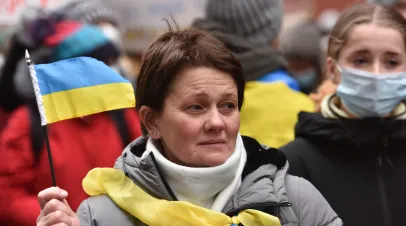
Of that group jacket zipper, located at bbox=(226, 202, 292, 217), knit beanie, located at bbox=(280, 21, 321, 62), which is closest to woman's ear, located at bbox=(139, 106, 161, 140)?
jacket zipper, located at bbox=(226, 202, 292, 217)

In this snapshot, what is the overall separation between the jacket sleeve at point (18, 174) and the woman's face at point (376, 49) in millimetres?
1898

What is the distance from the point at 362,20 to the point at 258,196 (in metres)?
1.38

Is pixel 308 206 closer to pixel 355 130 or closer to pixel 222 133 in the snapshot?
pixel 222 133

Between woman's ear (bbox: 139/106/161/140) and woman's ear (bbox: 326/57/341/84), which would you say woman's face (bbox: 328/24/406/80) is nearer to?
woman's ear (bbox: 326/57/341/84)

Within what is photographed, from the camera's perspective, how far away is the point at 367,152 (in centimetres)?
385

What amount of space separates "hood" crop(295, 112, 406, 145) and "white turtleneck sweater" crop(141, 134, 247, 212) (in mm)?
864

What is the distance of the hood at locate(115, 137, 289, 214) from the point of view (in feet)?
9.87

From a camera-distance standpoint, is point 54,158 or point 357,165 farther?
point 54,158

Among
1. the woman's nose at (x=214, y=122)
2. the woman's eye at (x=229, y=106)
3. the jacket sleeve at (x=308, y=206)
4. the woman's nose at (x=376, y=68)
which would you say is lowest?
the jacket sleeve at (x=308, y=206)

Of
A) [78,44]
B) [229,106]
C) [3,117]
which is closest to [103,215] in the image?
[229,106]

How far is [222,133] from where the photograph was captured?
9.95ft

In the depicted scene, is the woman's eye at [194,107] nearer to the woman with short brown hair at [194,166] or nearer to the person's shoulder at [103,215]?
the woman with short brown hair at [194,166]

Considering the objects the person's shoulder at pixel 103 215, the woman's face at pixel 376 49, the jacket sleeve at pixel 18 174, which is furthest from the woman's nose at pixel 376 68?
the jacket sleeve at pixel 18 174

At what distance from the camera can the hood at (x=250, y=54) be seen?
15.8 feet
